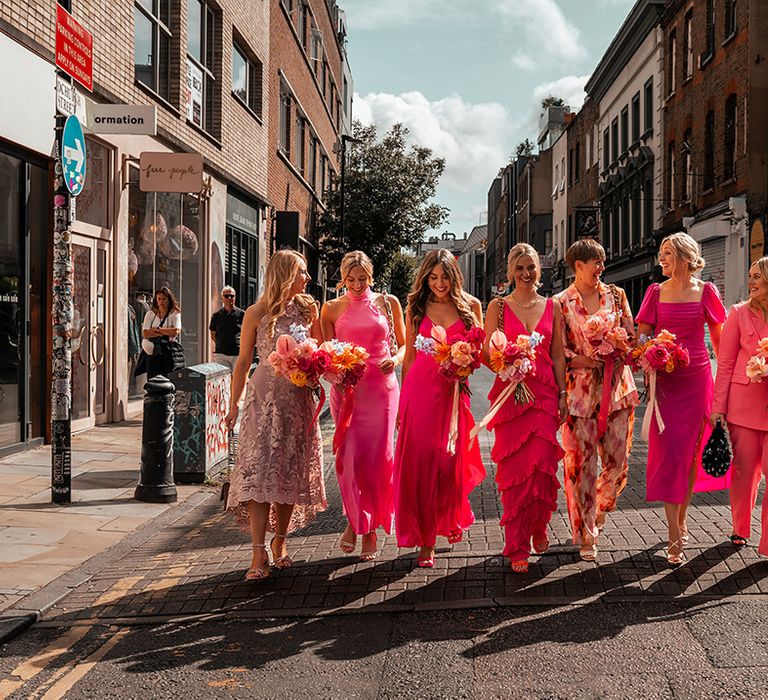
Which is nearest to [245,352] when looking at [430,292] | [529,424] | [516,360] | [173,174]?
[430,292]

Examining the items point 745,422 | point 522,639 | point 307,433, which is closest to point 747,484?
point 745,422

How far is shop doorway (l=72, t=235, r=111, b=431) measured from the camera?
39.6ft

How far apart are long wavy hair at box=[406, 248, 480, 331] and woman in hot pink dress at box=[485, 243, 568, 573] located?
0.16 m

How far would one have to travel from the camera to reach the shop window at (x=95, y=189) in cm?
1222

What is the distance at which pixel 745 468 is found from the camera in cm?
589

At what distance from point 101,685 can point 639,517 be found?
4224mm

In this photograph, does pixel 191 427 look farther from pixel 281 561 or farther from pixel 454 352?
pixel 454 352

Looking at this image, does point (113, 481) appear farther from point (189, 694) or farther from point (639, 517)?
point (189, 694)

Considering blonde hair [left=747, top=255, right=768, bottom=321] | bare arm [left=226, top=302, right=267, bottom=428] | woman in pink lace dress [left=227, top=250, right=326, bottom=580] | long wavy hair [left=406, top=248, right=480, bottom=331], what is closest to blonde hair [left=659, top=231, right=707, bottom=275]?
blonde hair [left=747, top=255, right=768, bottom=321]

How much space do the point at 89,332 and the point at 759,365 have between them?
8998 millimetres

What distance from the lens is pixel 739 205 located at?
22578mm

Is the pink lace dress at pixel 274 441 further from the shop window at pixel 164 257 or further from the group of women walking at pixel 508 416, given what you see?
the shop window at pixel 164 257

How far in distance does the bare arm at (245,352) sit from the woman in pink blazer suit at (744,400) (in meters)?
2.78

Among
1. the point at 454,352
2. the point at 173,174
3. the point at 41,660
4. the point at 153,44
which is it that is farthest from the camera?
the point at 153,44
